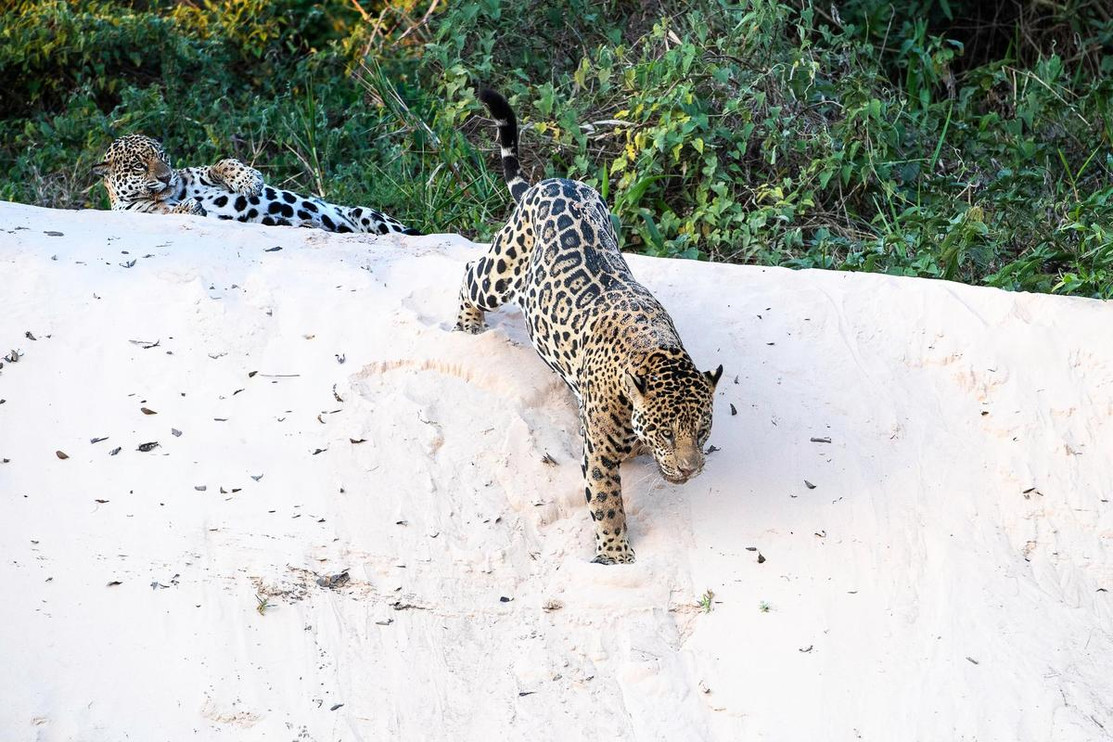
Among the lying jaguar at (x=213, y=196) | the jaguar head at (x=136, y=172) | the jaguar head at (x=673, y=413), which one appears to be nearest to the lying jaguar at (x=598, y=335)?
the jaguar head at (x=673, y=413)

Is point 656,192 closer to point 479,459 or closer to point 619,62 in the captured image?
point 619,62

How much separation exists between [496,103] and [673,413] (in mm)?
2254

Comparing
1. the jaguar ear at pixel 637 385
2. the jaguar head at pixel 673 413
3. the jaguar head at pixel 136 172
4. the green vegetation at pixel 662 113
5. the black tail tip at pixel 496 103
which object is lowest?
the green vegetation at pixel 662 113

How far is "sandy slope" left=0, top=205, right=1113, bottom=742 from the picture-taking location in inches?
202

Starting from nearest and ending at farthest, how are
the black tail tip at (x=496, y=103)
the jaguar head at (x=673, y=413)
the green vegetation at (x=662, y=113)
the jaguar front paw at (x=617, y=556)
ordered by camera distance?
the jaguar head at (x=673, y=413) → the jaguar front paw at (x=617, y=556) → the black tail tip at (x=496, y=103) → the green vegetation at (x=662, y=113)

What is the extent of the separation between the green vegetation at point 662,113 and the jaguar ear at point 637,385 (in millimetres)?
2916

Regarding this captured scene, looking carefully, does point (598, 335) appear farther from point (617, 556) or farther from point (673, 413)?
point (617, 556)

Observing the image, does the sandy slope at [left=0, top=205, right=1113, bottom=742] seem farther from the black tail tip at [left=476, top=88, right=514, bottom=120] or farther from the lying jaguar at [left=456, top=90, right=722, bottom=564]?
the black tail tip at [left=476, top=88, right=514, bottom=120]

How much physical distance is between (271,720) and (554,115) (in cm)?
549

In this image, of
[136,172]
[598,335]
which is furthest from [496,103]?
[136,172]

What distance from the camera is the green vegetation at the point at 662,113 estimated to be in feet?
28.0

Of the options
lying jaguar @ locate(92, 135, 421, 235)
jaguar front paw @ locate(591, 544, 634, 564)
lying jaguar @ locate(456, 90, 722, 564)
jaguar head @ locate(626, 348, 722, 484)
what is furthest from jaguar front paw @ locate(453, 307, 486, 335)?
lying jaguar @ locate(92, 135, 421, 235)

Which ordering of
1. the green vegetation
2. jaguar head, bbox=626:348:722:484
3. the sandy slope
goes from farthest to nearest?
1. the green vegetation
2. jaguar head, bbox=626:348:722:484
3. the sandy slope

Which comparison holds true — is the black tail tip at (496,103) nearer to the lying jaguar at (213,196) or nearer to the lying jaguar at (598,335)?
the lying jaguar at (598,335)
